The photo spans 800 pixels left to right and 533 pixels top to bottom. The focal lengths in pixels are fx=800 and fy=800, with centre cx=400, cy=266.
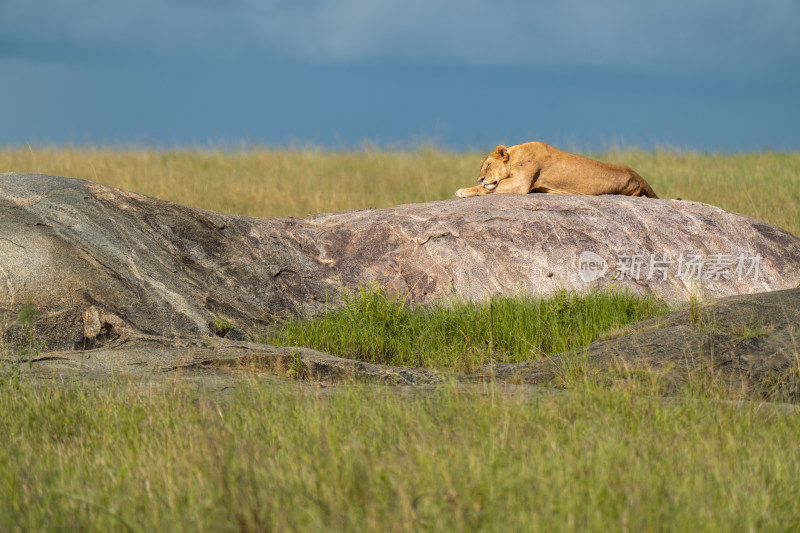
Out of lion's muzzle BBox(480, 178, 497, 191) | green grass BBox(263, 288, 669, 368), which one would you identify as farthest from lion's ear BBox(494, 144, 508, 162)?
green grass BBox(263, 288, 669, 368)

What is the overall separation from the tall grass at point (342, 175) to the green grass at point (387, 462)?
992cm

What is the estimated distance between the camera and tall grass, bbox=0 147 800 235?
15.2 metres

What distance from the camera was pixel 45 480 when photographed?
12.3 ft

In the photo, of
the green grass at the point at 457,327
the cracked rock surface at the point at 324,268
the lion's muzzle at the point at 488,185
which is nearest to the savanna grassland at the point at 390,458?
the green grass at the point at 457,327

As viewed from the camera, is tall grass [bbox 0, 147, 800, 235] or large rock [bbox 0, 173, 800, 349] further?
tall grass [bbox 0, 147, 800, 235]

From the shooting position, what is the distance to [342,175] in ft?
58.6

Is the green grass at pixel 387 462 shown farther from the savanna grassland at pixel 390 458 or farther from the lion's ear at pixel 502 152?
the lion's ear at pixel 502 152

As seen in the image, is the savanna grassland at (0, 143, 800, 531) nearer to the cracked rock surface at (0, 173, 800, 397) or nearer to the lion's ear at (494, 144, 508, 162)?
the cracked rock surface at (0, 173, 800, 397)

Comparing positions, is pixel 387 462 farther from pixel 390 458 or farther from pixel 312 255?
pixel 312 255

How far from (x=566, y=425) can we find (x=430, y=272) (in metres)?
4.46

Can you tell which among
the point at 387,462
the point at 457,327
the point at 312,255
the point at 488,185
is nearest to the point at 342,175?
the point at 488,185

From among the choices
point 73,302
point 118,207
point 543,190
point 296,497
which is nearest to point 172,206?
point 118,207

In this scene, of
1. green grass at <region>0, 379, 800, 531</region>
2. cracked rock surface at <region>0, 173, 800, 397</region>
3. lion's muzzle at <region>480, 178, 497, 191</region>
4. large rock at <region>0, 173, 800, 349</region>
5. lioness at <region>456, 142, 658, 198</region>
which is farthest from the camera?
lion's muzzle at <region>480, 178, 497, 191</region>

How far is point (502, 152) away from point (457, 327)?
363 centimetres
